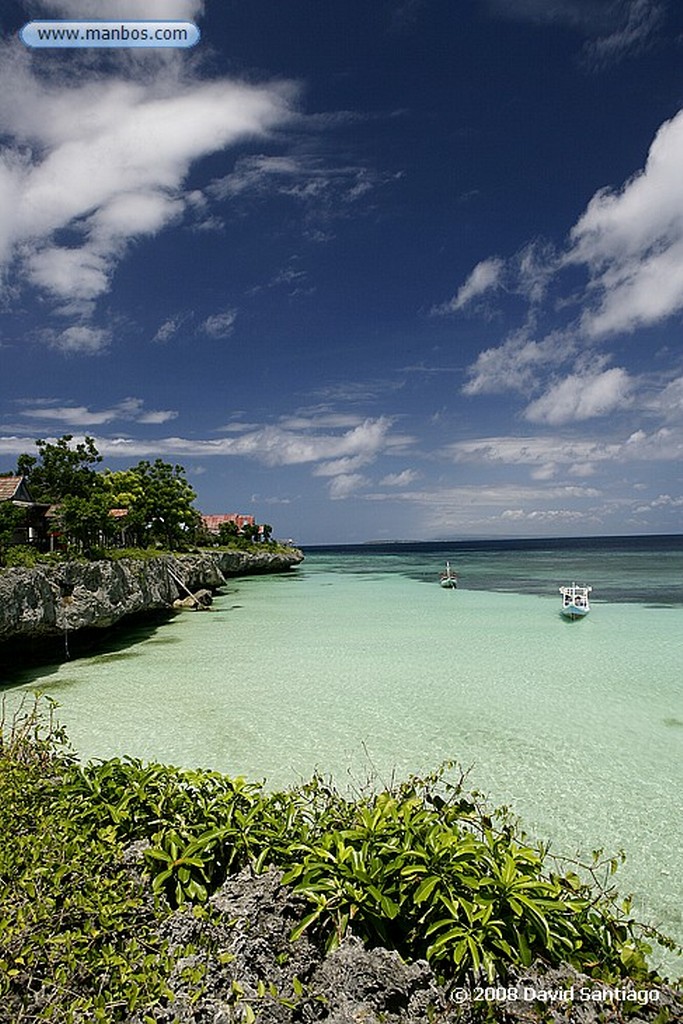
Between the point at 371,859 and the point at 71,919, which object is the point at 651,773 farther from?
the point at 71,919

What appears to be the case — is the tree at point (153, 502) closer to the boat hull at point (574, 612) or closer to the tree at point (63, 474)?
the tree at point (63, 474)

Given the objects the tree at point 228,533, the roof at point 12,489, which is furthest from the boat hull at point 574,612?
the tree at point 228,533

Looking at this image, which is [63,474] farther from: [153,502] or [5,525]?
[5,525]

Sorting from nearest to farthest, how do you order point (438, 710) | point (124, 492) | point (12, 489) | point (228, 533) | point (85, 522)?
point (438, 710), point (85, 522), point (12, 489), point (124, 492), point (228, 533)

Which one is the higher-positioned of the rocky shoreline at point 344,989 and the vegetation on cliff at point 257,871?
the vegetation on cliff at point 257,871

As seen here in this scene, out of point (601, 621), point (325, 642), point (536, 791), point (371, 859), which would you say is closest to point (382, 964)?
point (371, 859)

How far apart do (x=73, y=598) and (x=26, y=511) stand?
8.42m

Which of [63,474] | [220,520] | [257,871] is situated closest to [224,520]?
[220,520]

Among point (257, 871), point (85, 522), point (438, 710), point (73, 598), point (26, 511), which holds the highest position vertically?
point (26, 511)

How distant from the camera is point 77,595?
15.4m

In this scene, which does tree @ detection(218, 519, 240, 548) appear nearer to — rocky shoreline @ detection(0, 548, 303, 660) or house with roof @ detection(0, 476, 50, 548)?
house with roof @ detection(0, 476, 50, 548)

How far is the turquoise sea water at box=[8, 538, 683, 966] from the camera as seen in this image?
22.0 ft

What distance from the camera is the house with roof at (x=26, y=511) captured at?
21.7 meters

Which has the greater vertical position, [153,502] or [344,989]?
[153,502]
